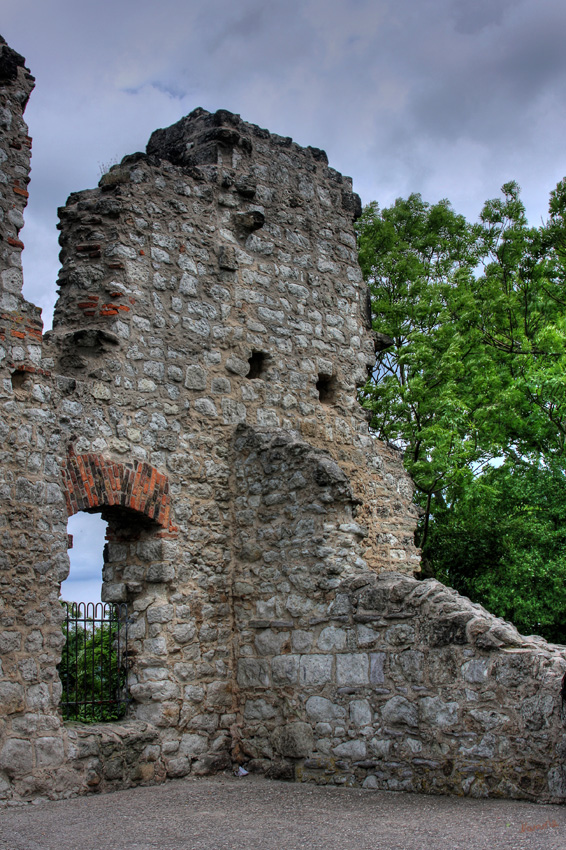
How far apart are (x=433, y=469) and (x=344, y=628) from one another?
7.03 meters

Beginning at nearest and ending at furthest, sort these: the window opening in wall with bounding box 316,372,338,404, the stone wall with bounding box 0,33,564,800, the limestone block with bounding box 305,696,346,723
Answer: the stone wall with bounding box 0,33,564,800
the limestone block with bounding box 305,696,346,723
the window opening in wall with bounding box 316,372,338,404

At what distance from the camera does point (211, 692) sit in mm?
7203

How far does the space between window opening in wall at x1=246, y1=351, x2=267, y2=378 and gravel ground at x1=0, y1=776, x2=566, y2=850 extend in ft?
13.0

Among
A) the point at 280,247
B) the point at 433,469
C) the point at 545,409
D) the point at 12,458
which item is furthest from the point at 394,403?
the point at 12,458

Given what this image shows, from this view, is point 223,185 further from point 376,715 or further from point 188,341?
point 376,715

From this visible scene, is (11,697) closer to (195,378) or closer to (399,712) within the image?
(399,712)

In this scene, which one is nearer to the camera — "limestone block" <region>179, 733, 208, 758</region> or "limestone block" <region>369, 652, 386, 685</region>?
"limestone block" <region>369, 652, 386, 685</region>

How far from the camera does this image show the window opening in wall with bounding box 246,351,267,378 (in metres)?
8.38

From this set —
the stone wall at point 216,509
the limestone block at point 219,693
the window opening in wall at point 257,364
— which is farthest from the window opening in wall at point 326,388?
the limestone block at point 219,693

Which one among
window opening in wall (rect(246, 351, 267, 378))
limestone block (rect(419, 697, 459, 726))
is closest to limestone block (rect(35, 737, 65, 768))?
limestone block (rect(419, 697, 459, 726))

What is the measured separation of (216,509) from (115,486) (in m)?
1.17

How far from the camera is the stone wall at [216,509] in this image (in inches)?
233

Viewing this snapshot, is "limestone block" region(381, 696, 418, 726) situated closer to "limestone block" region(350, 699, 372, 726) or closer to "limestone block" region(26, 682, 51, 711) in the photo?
"limestone block" region(350, 699, 372, 726)

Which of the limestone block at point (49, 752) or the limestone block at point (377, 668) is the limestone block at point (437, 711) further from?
the limestone block at point (49, 752)
